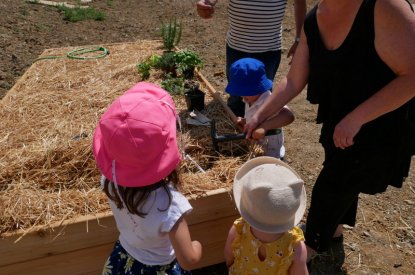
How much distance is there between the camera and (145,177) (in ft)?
5.24

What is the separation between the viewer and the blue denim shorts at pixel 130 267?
1.88 m

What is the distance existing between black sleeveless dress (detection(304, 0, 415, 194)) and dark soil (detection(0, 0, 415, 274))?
0.90m

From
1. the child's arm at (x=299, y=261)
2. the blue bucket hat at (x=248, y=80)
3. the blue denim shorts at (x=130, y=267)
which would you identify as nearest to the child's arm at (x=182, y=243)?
the blue denim shorts at (x=130, y=267)

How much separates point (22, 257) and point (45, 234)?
0.64ft

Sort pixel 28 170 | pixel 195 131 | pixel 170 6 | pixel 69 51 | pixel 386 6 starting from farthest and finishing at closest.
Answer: pixel 170 6 → pixel 69 51 → pixel 195 131 → pixel 28 170 → pixel 386 6

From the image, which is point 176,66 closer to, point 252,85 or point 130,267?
point 252,85

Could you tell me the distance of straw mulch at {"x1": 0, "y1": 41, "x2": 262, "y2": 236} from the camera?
2403mm

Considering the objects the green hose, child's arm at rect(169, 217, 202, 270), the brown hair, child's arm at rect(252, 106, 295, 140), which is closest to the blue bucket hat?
child's arm at rect(252, 106, 295, 140)

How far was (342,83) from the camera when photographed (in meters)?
2.18

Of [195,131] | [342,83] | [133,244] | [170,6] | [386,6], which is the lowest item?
[170,6]

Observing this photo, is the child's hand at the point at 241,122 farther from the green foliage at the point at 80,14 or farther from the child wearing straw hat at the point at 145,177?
the green foliage at the point at 80,14

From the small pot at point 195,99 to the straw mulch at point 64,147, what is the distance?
0.10m

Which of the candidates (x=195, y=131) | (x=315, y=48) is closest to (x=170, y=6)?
(x=195, y=131)

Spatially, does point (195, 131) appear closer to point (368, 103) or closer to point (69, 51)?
point (368, 103)
